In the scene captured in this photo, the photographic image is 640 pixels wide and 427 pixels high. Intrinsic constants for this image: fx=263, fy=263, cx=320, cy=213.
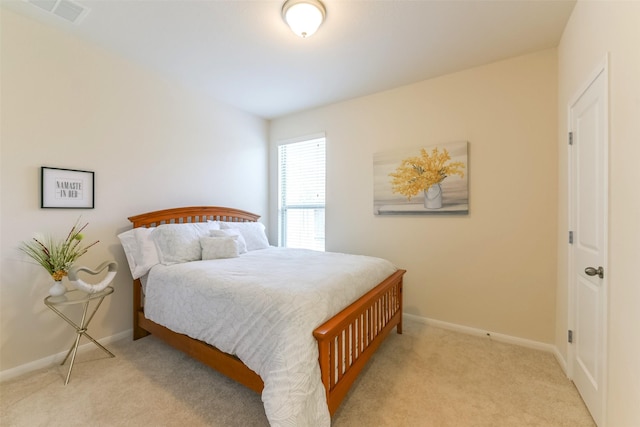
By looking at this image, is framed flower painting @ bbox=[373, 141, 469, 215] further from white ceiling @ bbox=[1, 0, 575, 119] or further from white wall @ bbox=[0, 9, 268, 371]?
white wall @ bbox=[0, 9, 268, 371]

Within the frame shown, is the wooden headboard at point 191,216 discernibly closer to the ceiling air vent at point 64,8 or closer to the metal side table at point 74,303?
the metal side table at point 74,303

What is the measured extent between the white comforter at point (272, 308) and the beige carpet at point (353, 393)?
36 centimetres

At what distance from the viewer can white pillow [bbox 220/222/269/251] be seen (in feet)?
10.7

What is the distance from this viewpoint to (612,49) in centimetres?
139

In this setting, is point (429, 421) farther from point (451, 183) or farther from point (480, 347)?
point (451, 183)

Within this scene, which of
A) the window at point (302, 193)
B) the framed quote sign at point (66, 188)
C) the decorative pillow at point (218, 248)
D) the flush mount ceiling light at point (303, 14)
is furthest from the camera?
the window at point (302, 193)

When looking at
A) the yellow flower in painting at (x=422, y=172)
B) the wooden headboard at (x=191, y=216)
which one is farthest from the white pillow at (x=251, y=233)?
the yellow flower in painting at (x=422, y=172)

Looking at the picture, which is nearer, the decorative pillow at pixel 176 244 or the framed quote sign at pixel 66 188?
the framed quote sign at pixel 66 188

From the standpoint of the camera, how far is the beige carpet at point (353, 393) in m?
1.60

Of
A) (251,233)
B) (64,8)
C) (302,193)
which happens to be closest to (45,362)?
(251,233)

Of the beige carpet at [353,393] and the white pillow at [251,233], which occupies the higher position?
the white pillow at [251,233]

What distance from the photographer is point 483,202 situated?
2.69 metres

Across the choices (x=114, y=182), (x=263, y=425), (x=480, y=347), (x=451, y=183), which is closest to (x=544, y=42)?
(x=451, y=183)

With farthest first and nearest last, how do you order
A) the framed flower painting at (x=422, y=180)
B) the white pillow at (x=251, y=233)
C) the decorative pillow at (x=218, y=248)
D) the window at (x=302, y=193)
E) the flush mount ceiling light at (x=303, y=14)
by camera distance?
the window at (x=302, y=193), the white pillow at (x=251, y=233), the framed flower painting at (x=422, y=180), the decorative pillow at (x=218, y=248), the flush mount ceiling light at (x=303, y=14)
